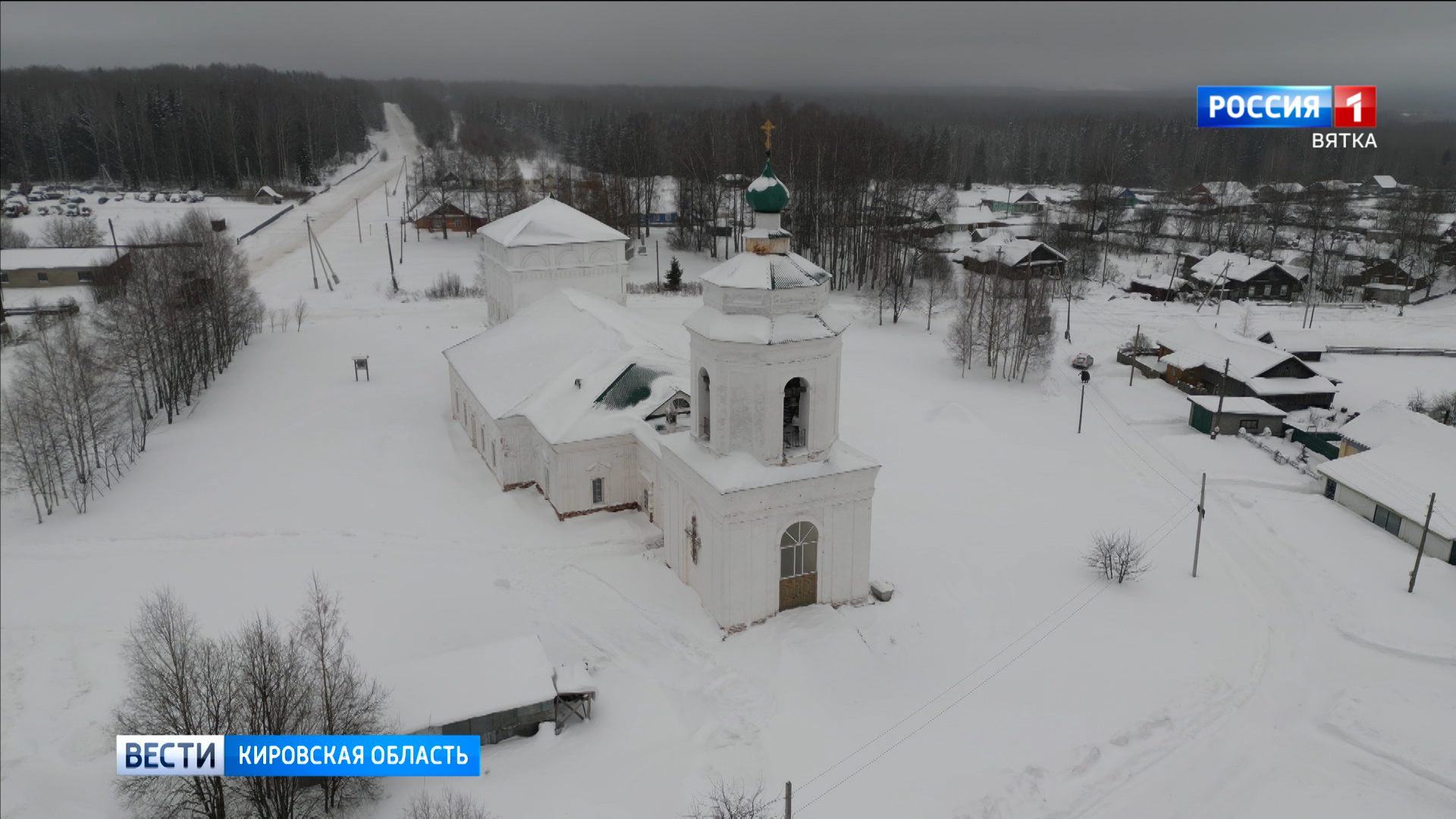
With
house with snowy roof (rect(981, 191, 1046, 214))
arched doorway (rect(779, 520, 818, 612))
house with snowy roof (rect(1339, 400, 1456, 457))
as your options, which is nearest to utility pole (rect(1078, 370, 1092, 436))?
house with snowy roof (rect(1339, 400, 1456, 457))

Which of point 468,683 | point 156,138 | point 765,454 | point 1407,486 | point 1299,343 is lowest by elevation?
point 468,683

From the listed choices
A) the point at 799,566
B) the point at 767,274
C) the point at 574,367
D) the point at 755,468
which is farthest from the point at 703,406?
the point at 574,367

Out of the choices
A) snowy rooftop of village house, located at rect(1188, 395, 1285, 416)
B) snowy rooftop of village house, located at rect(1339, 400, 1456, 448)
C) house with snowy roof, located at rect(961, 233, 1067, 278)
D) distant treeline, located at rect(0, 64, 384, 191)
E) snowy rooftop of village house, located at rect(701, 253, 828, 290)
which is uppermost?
distant treeline, located at rect(0, 64, 384, 191)

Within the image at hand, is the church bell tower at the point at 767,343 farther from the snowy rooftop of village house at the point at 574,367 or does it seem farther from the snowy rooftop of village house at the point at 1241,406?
the snowy rooftop of village house at the point at 1241,406

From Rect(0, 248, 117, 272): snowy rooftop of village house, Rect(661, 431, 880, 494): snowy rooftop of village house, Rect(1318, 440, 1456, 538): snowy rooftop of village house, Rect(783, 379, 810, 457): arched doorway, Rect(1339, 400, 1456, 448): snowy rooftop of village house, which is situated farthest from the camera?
Rect(0, 248, 117, 272): snowy rooftop of village house

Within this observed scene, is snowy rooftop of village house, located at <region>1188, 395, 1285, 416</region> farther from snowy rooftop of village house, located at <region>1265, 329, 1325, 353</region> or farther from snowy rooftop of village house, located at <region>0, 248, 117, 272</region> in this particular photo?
snowy rooftop of village house, located at <region>0, 248, 117, 272</region>

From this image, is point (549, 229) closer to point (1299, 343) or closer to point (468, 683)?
point (468, 683)
